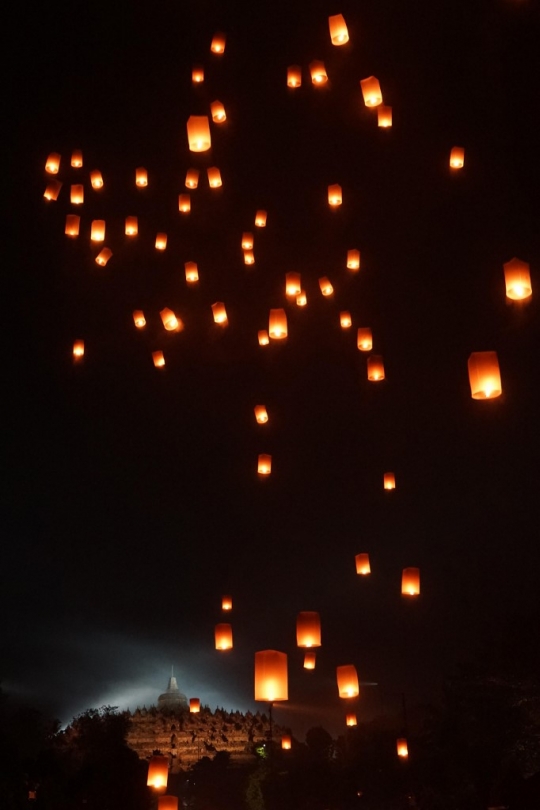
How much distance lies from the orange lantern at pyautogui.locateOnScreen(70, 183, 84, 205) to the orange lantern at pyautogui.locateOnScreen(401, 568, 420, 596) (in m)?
6.40

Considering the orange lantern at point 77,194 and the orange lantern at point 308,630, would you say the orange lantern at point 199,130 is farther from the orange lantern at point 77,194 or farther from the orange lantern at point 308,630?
the orange lantern at point 308,630

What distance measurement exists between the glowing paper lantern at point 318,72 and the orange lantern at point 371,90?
24.8 inches

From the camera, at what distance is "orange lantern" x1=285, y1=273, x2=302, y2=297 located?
33.6 feet

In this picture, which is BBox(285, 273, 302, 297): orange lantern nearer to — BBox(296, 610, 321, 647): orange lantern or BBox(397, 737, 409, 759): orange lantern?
BBox(296, 610, 321, 647): orange lantern

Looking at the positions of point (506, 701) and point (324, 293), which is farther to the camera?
point (506, 701)

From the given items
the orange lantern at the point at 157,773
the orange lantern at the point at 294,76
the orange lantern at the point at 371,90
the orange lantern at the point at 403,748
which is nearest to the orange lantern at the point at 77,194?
the orange lantern at the point at 294,76

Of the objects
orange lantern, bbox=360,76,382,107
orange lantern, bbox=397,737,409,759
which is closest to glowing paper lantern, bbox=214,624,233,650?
orange lantern, bbox=360,76,382,107

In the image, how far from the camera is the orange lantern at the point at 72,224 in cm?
1061

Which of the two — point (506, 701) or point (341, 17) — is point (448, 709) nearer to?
point (506, 701)

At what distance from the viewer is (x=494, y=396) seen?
7.05 meters

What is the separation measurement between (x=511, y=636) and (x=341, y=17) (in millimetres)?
9715

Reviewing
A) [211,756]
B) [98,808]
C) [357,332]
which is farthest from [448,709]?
[211,756]

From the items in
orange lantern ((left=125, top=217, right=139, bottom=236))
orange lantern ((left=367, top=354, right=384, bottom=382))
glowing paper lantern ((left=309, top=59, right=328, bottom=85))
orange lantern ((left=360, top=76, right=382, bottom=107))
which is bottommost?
orange lantern ((left=367, top=354, right=384, bottom=382))

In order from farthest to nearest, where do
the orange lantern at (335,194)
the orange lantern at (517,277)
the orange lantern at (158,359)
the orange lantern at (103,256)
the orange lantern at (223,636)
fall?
1. the orange lantern at (158,359)
2. the orange lantern at (103,256)
3. the orange lantern at (223,636)
4. the orange lantern at (335,194)
5. the orange lantern at (517,277)
